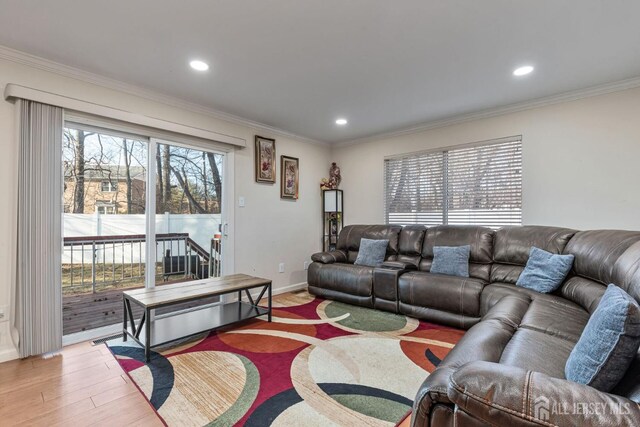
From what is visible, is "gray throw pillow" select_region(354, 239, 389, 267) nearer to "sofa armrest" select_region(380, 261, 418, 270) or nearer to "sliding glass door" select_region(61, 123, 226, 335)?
"sofa armrest" select_region(380, 261, 418, 270)

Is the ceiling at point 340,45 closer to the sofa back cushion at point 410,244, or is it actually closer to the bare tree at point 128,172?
the bare tree at point 128,172

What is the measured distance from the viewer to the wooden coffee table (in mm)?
2393

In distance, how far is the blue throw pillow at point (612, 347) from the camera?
0.92m

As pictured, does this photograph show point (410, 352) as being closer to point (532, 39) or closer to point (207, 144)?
point (532, 39)

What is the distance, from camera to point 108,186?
3031mm

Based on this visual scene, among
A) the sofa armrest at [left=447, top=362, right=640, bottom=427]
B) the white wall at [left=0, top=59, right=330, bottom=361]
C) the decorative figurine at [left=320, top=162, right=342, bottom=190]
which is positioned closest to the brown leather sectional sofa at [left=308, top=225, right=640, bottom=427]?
the sofa armrest at [left=447, top=362, right=640, bottom=427]

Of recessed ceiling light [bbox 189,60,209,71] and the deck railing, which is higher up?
recessed ceiling light [bbox 189,60,209,71]

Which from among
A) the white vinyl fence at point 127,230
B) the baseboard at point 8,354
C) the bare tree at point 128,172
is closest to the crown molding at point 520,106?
the white vinyl fence at point 127,230

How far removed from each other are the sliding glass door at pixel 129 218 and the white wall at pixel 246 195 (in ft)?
0.98

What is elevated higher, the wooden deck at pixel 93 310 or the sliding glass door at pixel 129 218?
the sliding glass door at pixel 129 218

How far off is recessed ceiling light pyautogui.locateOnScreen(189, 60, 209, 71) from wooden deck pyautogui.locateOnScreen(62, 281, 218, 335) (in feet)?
8.54

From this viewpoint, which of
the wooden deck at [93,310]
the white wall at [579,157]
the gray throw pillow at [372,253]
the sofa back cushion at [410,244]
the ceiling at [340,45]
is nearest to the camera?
the ceiling at [340,45]

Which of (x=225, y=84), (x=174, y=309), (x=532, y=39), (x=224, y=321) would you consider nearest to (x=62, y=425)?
(x=224, y=321)

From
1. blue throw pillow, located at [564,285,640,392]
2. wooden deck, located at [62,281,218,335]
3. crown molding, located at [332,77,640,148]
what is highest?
crown molding, located at [332,77,640,148]
